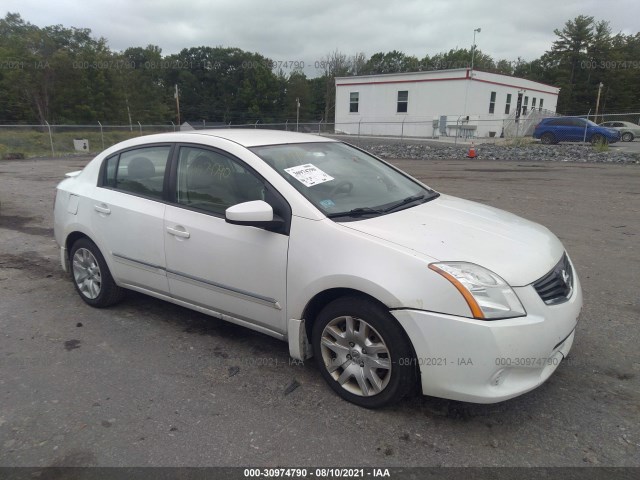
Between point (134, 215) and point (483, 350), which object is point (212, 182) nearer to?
point (134, 215)

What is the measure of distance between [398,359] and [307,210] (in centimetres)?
107

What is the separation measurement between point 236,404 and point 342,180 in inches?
67.8

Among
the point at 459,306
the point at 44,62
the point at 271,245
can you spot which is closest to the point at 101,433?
the point at 271,245

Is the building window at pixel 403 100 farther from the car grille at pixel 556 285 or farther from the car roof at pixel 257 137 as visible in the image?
the car grille at pixel 556 285

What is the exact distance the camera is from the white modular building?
1250 inches

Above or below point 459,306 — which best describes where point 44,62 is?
above

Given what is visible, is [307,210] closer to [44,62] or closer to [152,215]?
[152,215]

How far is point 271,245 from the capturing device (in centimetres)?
304

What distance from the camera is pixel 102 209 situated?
13.5 feet

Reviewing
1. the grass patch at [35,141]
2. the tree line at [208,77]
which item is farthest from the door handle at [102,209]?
the tree line at [208,77]

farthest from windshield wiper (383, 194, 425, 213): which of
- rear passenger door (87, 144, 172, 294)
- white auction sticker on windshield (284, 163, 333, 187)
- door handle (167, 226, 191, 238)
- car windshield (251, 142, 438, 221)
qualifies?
rear passenger door (87, 144, 172, 294)

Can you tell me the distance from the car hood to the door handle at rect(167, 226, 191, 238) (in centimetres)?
128

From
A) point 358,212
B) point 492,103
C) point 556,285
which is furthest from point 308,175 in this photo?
point 492,103

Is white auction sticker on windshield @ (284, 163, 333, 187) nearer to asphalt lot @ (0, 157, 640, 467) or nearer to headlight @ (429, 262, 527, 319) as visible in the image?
headlight @ (429, 262, 527, 319)
